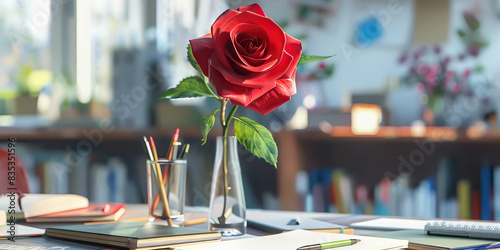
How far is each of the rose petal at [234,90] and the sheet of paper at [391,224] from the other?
15.0 inches

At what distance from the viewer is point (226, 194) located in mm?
968

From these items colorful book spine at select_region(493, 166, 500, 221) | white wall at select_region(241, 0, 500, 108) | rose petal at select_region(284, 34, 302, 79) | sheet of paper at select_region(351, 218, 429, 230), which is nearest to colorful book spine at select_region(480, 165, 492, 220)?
colorful book spine at select_region(493, 166, 500, 221)

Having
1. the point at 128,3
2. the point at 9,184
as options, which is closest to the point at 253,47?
the point at 9,184

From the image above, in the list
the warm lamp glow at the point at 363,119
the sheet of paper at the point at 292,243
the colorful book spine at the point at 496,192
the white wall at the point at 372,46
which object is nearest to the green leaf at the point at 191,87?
the sheet of paper at the point at 292,243

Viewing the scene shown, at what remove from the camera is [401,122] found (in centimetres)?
284

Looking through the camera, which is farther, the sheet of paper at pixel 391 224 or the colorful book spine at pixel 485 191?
the colorful book spine at pixel 485 191

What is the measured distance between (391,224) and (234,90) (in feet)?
1.51

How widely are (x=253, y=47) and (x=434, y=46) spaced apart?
2.10 metres

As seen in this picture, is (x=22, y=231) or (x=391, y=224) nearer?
(x=22, y=231)

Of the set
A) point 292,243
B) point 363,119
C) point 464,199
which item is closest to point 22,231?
point 292,243

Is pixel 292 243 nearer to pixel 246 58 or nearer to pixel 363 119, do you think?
pixel 246 58

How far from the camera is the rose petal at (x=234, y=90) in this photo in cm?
86

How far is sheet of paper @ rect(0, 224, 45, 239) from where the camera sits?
970mm

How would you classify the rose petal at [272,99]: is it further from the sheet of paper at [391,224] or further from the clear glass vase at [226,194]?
the sheet of paper at [391,224]
